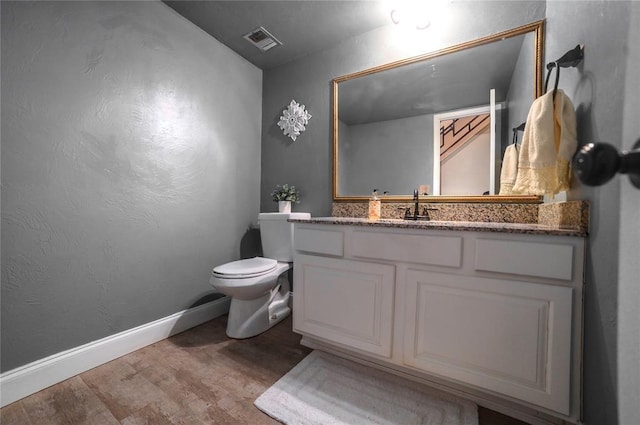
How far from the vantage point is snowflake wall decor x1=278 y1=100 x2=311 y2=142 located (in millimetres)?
2256

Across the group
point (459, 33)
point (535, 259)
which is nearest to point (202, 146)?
point (459, 33)

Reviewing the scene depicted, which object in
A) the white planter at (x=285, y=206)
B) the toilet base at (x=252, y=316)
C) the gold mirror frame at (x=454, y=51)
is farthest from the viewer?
the white planter at (x=285, y=206)

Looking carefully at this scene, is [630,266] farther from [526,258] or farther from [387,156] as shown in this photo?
[387,156]

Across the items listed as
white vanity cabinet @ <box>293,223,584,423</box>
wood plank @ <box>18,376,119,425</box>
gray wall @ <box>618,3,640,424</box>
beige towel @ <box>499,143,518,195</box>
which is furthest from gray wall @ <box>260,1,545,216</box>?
wood plank @ <box>18,376,119,425</box>

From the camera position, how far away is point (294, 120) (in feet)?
7.52

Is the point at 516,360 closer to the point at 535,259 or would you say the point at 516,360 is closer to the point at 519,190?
the point at 535,259

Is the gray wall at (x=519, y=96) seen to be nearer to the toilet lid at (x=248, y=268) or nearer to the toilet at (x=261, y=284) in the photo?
the toilet at (x=261, y=284)

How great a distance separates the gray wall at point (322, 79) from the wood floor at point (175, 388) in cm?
120

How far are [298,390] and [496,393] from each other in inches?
34.6

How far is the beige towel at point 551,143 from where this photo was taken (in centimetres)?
100

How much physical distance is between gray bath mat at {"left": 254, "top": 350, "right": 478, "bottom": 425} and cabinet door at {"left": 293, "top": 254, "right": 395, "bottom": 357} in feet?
0.58

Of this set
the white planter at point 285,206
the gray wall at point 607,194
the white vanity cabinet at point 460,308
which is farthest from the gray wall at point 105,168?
the gray wall at point 607,194

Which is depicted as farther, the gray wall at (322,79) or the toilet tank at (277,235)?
the toilet tank at (277,235)

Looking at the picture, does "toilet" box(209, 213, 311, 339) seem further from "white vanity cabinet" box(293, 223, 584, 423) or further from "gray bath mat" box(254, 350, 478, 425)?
"gray bath mat" box(254, 350, 478, 425)
